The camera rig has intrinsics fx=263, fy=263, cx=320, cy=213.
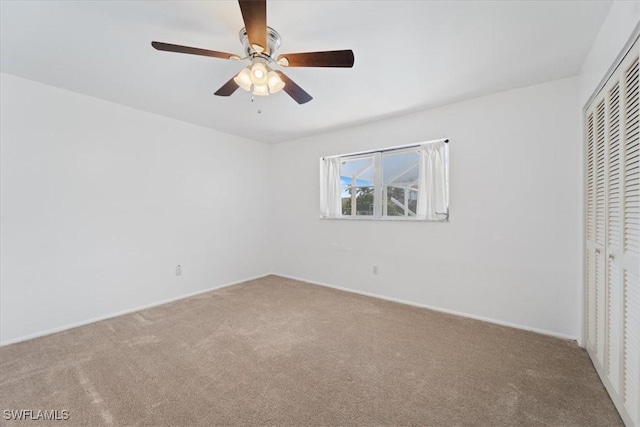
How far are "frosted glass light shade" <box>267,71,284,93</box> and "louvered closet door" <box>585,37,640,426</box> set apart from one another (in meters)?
1.96

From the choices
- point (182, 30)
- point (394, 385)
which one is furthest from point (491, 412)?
point (182, 30)

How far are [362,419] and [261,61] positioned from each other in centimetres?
224

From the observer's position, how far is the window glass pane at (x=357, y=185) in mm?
3721

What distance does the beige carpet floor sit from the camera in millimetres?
1518

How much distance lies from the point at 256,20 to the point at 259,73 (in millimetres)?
396

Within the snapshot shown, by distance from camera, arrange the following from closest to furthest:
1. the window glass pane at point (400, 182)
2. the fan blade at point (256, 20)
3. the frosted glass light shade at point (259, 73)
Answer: the fan blade at point (256, 20)
the frosted glass light shade at point (259, 73)
the window glass pane at point (400, 182)

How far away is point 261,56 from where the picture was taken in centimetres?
168

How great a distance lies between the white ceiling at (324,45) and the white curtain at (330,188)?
4.03ft

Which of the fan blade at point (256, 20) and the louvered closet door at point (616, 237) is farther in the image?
the louvered closet door at point (616, 237)

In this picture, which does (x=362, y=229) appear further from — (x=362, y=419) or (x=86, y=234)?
(x=86, y=234)

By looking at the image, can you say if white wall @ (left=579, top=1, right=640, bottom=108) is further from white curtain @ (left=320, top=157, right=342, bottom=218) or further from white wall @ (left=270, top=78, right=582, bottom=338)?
white curtain @ (left=320, top=157, right=342, bottom=218)

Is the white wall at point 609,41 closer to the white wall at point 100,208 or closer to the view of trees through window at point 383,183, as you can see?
the view of trees through window at point 383,183

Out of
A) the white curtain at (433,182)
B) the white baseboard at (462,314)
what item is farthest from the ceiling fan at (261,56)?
the white baseboard at (462,314)

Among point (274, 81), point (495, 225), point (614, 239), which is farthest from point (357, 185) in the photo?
point (614, 239)
